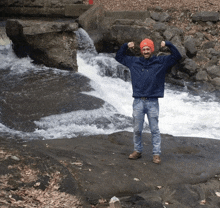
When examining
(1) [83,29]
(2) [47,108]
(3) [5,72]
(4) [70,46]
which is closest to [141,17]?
(1) [83,29]

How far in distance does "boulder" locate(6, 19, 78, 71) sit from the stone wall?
4418 mm

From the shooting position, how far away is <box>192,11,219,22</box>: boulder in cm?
1354

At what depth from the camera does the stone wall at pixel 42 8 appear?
46.2 ft

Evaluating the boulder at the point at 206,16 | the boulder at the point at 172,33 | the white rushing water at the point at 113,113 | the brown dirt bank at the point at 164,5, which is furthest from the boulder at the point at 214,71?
the brown dirt bank at the point at 164,5

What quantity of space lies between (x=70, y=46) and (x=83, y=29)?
2500 mm

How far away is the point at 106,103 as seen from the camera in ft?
25.8

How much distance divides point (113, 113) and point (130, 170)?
123 inches

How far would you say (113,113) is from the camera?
297 inches

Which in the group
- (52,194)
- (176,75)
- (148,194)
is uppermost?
(52,194)

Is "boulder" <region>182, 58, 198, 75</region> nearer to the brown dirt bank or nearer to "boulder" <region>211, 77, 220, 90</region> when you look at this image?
"boulder" <region>211, 77, 220, 90</region>

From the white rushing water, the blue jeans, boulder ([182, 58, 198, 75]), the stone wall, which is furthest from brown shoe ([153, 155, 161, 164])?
the stone wall

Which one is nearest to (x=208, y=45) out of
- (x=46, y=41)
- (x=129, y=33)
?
(x=129, y=33)

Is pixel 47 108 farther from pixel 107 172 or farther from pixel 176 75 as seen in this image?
pixel 176 75

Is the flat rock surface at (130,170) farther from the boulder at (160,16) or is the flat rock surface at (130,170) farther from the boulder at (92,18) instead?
the boulder at (160,16)
